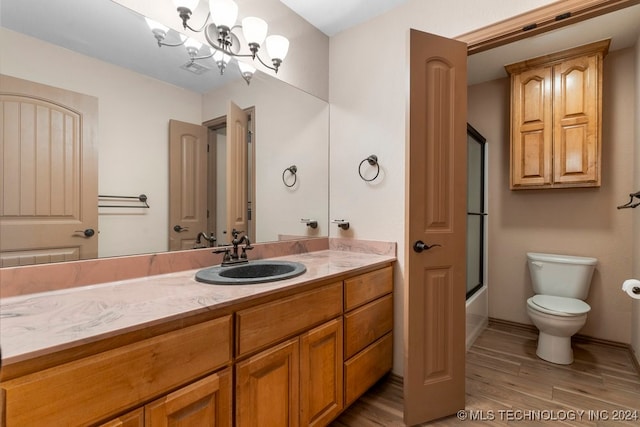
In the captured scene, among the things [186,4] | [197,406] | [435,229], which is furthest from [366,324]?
[186,4]

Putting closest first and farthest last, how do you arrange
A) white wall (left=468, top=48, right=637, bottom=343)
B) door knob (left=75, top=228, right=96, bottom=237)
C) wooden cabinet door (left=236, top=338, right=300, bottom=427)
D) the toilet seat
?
wooden cabinet door (left=236, top=338, right=300, bottom=427) → door knob (left=75, top=228, right=96, bottom=237) → the toilet seat → white wall (left=468, top=48, right=637, bottom=343)

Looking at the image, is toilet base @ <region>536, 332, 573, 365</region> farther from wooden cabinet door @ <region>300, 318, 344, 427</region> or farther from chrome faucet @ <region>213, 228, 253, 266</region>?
chrome faucet @ <region>213, 228, 253, 266</region>

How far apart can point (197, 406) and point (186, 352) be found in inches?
7.1

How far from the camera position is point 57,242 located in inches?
46.0

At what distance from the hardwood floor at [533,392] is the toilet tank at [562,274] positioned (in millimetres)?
468

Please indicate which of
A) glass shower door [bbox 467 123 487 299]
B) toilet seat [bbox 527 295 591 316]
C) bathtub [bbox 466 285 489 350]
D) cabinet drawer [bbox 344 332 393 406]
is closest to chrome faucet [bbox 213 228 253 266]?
cabinet drawer [bbox 344 332 393 406]

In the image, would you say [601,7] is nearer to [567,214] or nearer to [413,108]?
[413,108]

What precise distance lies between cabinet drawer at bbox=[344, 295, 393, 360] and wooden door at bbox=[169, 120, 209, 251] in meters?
0.92

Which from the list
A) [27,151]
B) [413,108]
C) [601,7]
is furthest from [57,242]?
[601,7]

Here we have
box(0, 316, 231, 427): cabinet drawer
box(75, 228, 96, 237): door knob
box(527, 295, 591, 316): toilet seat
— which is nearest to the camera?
box(0, 316, 231, 427): cabinet drawer

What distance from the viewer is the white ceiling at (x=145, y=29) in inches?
44.2

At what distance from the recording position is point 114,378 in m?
0.76

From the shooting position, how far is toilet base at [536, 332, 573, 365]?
2184 mm

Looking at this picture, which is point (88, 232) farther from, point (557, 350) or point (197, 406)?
point (557, 350)
